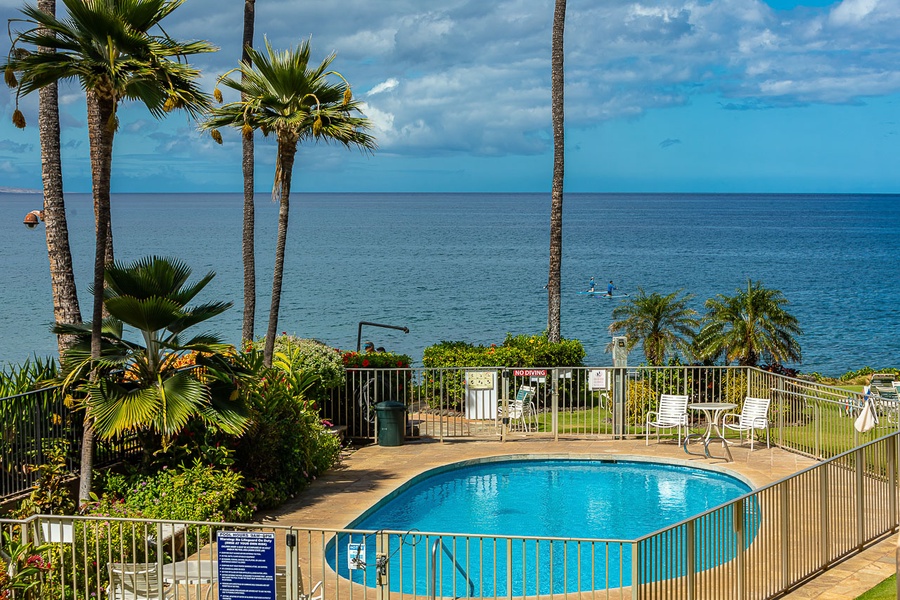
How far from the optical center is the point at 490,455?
17797mm

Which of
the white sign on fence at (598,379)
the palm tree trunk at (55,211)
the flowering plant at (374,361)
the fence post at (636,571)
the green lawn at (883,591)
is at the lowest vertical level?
the green lawn at (883,591)

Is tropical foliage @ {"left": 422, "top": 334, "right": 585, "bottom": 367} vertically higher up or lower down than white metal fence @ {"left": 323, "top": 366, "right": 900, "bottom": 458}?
higher up

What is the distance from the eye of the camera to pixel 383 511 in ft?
48.6

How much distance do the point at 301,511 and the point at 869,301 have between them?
6865 centimetres

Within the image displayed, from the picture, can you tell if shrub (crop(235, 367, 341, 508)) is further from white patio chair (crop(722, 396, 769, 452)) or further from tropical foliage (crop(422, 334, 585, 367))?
white patio chair (crop(722, 396, 769, 452))

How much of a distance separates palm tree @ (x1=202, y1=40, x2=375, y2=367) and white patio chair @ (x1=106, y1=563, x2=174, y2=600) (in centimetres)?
667

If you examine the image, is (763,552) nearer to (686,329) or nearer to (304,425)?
(304,425)

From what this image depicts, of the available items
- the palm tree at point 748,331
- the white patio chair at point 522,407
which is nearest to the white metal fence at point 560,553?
the white patio chair at point 522,407

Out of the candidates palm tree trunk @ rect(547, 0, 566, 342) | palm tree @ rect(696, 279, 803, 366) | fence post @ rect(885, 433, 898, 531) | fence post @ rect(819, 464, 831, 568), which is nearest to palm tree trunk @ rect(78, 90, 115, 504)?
fence post @ rect(819, 464, 831, 568)

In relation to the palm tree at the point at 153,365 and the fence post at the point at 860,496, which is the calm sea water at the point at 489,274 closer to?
the palm tree at the point at 153,365

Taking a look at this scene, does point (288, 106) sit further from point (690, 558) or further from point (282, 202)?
point (690, 558)

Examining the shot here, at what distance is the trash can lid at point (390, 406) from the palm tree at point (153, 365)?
5.08m

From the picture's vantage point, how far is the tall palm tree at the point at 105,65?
11562mm

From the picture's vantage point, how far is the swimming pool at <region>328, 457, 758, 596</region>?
12.4 metres
